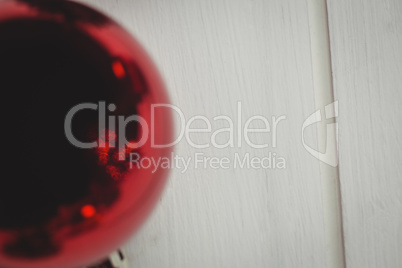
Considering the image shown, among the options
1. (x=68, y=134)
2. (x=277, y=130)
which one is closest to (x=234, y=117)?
(x=277, y=130)

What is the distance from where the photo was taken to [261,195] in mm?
325

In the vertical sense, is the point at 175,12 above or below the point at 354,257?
above

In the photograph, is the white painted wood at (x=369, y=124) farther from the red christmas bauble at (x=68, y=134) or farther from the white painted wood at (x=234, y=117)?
the red christmas bauble at (x=68, y=134)

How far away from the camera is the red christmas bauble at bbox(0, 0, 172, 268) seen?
0.16 metres

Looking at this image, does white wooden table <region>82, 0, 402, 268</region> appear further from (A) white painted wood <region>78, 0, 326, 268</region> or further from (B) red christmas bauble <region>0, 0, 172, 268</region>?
(B) red christmas bauble <region>0, 0, 172, 268</region>

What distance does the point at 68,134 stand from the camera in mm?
164

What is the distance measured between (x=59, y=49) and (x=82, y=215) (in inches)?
3.0

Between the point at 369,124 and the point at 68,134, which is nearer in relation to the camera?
the point at 68,134

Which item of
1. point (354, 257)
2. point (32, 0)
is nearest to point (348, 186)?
point (354, 257)

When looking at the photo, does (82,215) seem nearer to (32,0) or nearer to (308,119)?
(32,0)

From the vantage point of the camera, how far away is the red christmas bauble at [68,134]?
0.16 m

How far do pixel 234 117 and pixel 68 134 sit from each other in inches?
7.3

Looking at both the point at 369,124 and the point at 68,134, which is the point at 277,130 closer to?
the point at 369,124

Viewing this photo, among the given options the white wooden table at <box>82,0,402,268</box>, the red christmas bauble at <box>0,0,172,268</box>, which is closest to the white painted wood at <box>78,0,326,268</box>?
the white wooden table at <box>82,0,402,268</box>
